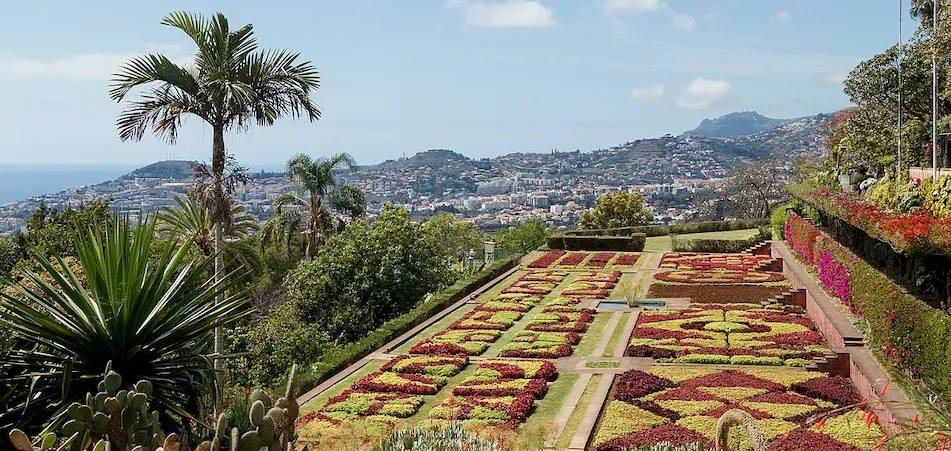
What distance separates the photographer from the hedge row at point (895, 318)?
11.2 metres

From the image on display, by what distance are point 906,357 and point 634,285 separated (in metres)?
14.7

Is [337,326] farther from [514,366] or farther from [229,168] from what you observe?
[229,168]

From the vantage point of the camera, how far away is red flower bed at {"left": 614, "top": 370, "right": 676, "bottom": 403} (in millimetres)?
13867

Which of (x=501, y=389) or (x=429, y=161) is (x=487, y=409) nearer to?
(x=501, y=389)

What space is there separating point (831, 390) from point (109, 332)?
10.9 metres

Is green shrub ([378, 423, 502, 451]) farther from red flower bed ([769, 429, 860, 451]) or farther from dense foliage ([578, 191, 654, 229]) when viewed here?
dense foliage ([578, 191, 654, 229])

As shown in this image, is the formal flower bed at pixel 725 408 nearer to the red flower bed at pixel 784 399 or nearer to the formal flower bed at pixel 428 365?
the red flower bed at pixel 784 399

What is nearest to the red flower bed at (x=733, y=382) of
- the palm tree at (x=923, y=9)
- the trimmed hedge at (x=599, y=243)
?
the palm tree at (x=923, y=9)

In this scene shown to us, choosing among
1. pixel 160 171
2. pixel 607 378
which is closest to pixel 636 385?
pixel 607 378

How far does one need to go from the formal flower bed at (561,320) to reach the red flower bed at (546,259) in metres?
11.1

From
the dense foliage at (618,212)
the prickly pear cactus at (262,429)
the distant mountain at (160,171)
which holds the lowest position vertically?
the dense foliage at (618,212)

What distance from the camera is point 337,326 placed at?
957 inches

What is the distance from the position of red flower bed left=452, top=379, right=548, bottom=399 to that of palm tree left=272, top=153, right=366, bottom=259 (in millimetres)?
17653

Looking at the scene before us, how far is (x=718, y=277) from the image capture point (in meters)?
28.8
